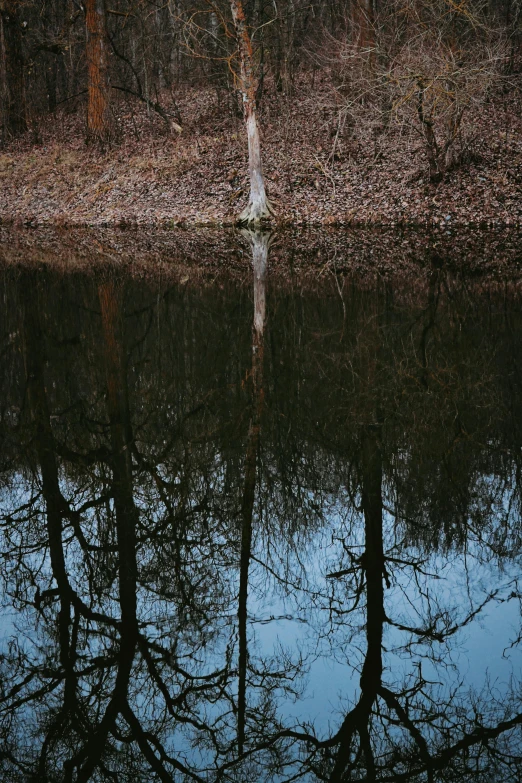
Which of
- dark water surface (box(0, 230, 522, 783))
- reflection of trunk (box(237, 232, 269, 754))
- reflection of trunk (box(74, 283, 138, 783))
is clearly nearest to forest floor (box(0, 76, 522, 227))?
reflection of trunk (box(237, 232, 269, 754))

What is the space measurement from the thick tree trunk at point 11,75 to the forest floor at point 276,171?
1.15 metres

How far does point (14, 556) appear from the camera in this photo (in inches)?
196

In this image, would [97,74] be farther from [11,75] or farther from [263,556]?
[263,556]

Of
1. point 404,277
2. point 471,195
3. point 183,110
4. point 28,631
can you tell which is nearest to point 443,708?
point 28,631

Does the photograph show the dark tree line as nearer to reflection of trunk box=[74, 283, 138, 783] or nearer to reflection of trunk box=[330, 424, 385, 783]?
reflection of trunk box=[74, 283, 138, 783]

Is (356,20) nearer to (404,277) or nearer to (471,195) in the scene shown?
(471,195)

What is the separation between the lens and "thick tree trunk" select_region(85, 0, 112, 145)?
29.0 metres

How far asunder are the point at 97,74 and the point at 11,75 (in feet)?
19.2

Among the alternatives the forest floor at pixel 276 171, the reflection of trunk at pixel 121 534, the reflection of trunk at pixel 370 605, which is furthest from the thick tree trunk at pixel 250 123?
the reflection of trunk at pixel 370 605

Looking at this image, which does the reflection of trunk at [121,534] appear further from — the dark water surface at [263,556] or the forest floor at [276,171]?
the forest floor at [276,171]

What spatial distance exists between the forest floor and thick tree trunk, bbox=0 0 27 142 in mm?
1146

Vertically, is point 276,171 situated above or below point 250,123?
above

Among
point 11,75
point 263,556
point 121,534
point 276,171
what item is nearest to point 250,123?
point 276,171

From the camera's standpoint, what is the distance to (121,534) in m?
5.05
